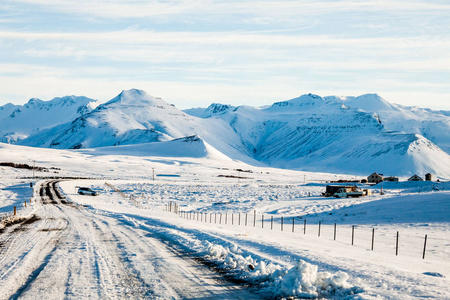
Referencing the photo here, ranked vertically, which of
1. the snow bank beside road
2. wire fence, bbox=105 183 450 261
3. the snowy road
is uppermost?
the snow bank beside road

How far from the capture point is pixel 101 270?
49.4 ft

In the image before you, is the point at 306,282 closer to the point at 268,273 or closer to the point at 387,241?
the point at 268,273

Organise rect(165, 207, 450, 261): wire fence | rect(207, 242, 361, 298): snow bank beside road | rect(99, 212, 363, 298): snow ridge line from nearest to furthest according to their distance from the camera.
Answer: rect(207, 242, 361, 298): snow bank beside road < rect(99, 212, 363, 298): snow ridge line < rect(165, 207, 450, 261): wire fence

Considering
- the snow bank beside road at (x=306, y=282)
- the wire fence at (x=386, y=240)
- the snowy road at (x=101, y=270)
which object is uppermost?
the snow bank beside road at (x=306, y=282)

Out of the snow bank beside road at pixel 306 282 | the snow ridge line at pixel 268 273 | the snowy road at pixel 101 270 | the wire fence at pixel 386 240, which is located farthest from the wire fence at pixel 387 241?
the snowy road at pixel 101 270

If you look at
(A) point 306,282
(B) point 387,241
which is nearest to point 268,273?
(A) point 306,282

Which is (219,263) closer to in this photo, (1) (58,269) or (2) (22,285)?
(1) (58,269)

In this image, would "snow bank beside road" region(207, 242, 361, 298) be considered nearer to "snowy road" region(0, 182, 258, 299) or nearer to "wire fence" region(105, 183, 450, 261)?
"snowy road" region(0, 182, 258, 299)

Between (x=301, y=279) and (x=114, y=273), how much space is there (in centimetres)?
623

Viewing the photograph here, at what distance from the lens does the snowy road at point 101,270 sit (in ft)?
40.4

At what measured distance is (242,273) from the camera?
15.0m

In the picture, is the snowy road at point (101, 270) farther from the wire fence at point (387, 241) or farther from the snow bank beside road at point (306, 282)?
the wire fence at point (387, 241)

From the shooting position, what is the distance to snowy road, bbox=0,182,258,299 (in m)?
12.3

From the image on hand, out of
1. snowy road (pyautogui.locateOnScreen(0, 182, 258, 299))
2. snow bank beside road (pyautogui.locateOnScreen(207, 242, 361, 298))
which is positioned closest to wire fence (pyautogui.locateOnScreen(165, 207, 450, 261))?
snow bank beside road (pyautogui.locateOnScreen(207, 242, 361, 298))
